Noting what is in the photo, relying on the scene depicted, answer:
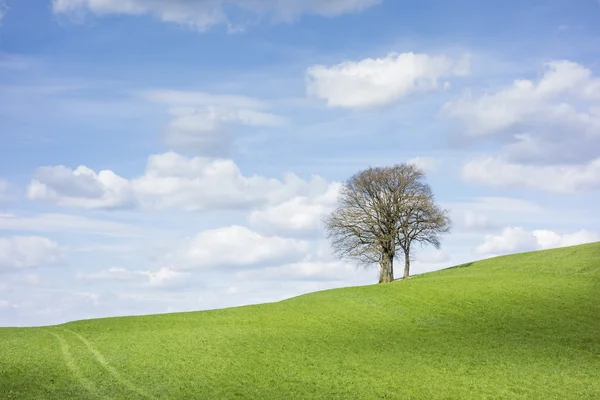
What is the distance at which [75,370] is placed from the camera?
35438 mm

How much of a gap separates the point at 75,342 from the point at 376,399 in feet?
79.6

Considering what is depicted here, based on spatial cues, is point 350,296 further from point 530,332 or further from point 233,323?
point 530,332

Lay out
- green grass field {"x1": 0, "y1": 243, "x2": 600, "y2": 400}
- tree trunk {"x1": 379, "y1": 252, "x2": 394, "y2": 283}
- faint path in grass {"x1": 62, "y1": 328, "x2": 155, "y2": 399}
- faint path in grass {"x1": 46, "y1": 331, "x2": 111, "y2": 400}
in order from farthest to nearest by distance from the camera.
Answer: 1. tree trunk {"x1": 379, "y1": 252, "x2": 394, "y2": 283}
2. green grass field {"x1": 0, "y1": 243, "x2": 600, "y2": 400}
3. faint path in grass {"x1": 46, "y1": 331, "x2": 111, "y2": 400}
4. faint path in grass {"x1": 62, "y1": 328, "x2": 155, "y2": 399}

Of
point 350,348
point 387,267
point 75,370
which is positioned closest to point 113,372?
point 75,370

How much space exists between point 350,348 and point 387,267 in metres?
38.8

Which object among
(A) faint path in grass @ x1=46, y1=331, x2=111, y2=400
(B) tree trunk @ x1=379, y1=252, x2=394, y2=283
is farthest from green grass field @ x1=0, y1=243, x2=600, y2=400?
(B) tree trunk @ x1=379, y1=252, x2=394, y2=283

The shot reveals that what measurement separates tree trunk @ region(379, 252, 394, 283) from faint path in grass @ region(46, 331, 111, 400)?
137 ft

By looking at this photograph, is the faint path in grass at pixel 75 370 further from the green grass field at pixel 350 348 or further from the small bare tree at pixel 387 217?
the small bare tree at pixel 387 217

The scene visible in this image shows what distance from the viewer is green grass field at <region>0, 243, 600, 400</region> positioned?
3095 cm

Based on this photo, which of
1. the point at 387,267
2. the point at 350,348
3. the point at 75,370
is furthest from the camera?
the point at 387,267

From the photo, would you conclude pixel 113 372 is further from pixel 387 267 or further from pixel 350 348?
pixel 387 267

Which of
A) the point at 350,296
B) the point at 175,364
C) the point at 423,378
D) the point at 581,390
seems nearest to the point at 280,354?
the point at 175,364

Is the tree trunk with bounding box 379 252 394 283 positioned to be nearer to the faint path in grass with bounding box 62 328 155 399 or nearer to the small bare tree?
the small bare tree

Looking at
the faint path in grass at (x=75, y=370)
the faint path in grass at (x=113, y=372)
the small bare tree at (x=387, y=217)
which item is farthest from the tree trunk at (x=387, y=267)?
the faint path in grass at (x=75, y=370)
